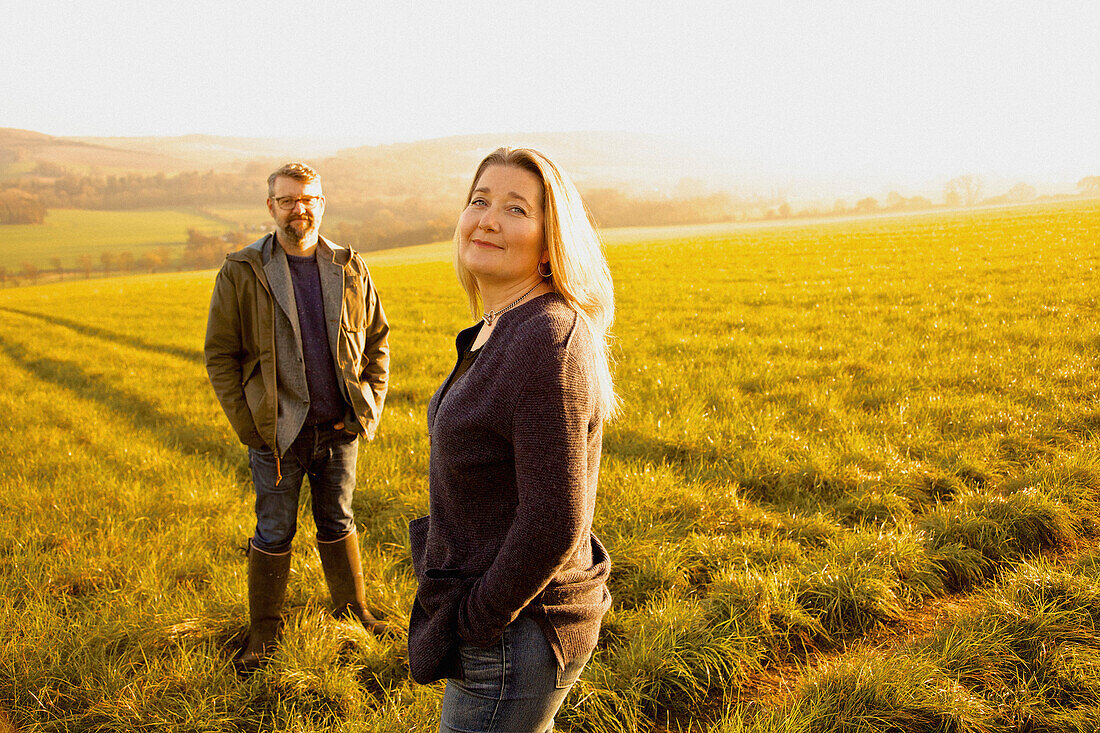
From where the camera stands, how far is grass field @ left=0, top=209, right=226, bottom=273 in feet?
298

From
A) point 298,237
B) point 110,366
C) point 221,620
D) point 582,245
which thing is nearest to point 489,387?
point 582,245

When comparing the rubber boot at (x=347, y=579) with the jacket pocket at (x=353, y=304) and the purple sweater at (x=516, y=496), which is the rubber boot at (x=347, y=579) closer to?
the jacket pocket at (x=353, y=304)

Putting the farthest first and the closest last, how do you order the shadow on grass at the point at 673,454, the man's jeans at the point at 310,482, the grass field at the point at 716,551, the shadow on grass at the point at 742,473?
the shadow on grass at the point at 673,454 < the shadow on grass at the point at 742,473 < the man's jeans at the point at 310,482 < the grass field at the point at 716,551

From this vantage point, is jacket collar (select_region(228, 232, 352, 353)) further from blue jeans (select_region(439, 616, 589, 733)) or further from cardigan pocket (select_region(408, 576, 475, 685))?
blue jeans (select_region(439, 616, 589, 733))

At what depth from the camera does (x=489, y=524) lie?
204 cm

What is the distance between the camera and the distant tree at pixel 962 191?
96812 millimetres

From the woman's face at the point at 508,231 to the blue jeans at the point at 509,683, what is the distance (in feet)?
3.70

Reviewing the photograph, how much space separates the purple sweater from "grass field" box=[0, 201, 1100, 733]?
185 centimetres

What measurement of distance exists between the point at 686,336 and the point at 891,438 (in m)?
6.04

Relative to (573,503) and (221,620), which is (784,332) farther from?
→ (573,503)

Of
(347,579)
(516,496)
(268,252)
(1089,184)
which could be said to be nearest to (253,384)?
(268,252)

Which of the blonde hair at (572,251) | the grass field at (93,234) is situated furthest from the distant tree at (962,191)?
the grass field at (93,234)

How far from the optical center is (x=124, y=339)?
63.9 feet

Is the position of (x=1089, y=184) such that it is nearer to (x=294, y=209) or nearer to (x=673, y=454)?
(x=673, y=454)
